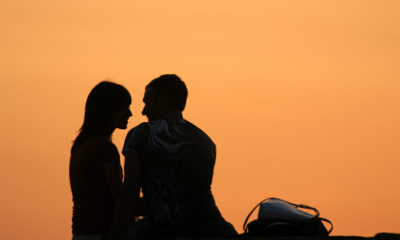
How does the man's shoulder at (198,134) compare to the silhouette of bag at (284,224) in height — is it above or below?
above

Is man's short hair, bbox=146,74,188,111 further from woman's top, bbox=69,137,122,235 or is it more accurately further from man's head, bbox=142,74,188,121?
woman's top, bbox=69,137,122,235

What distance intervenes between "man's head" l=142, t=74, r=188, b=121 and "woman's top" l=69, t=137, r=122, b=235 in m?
0.41

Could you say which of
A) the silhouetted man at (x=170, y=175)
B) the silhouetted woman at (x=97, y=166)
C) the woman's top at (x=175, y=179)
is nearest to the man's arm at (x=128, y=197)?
the silhouetted man at (x=170, y=175)

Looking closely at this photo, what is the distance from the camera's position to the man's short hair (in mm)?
5395

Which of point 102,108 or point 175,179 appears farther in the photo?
point 102,108

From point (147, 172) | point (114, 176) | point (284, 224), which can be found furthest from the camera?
point (114, 176)

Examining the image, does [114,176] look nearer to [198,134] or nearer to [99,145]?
[99,145]

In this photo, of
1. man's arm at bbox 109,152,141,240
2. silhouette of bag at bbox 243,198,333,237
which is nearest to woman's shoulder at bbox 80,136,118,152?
man's arm at bbox 109,152,141,240

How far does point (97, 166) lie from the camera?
5.43 metres

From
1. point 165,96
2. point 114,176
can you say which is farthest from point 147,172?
point 165,96

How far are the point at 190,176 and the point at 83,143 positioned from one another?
2.87 feet

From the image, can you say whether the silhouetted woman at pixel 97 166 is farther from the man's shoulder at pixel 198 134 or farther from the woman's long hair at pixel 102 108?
the man's shoulder at pixel 198 134

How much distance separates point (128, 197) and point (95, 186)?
1.64 ft

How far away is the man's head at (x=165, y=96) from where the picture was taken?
5395mm
